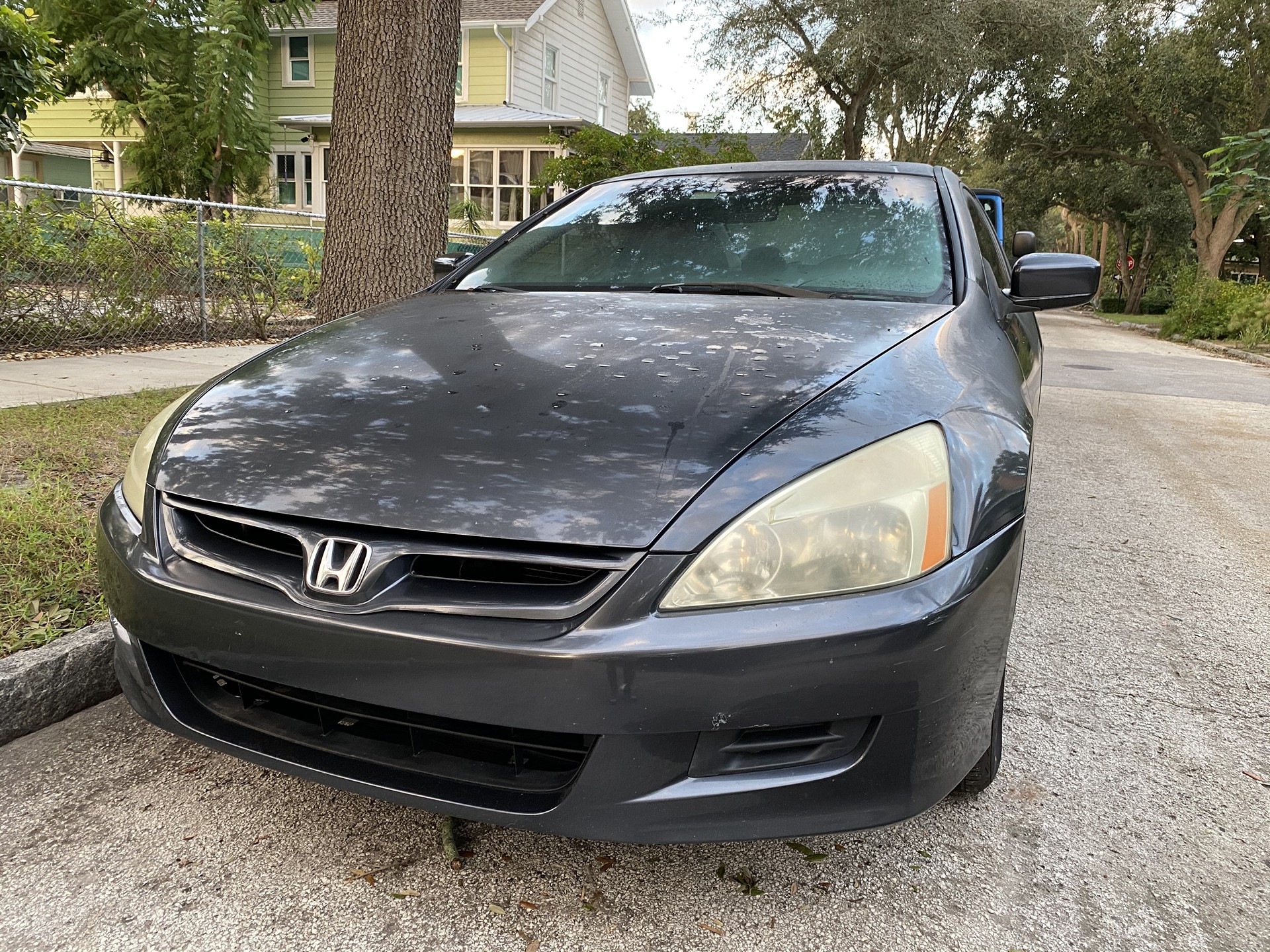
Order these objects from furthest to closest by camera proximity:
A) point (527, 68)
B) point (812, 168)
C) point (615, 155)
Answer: point (527, 68) → point (615, 155) → point (812, 168)

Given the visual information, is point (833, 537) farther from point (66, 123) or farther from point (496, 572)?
point (66, 123)

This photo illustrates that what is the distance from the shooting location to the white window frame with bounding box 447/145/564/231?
2117 cm

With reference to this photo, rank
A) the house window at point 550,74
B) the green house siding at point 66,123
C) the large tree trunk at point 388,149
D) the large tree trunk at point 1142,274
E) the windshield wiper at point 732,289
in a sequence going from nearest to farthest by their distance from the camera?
the windshield wiper at point 732,289, the large tree trunk at point 388,149, the house window at point 550,74, the green house siding at point 66,123, the large tree trunk at point 1142,274

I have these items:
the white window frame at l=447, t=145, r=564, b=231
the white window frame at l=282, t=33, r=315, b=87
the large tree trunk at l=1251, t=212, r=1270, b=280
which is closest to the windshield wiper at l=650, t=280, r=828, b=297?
the white window frame at l=447, t=145, r=564, b=231

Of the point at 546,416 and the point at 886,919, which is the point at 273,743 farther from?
the point at 886,919

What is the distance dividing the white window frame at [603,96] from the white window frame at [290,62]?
7.34m

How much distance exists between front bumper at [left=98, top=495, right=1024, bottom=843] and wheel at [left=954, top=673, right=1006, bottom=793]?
288 millimetres

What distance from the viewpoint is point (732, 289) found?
2549mm

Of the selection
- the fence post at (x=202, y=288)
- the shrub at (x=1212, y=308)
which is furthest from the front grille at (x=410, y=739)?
the shrub at (x=1212, y=308)

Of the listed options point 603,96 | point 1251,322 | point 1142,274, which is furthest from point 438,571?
point 1142,274

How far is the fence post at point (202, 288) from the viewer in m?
8.25

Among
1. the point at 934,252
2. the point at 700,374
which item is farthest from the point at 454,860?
the point at 934,252

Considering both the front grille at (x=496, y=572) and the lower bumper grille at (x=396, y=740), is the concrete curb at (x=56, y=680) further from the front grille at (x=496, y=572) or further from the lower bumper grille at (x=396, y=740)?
the front grille at (x=496, y=572)

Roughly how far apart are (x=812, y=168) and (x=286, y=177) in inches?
915
